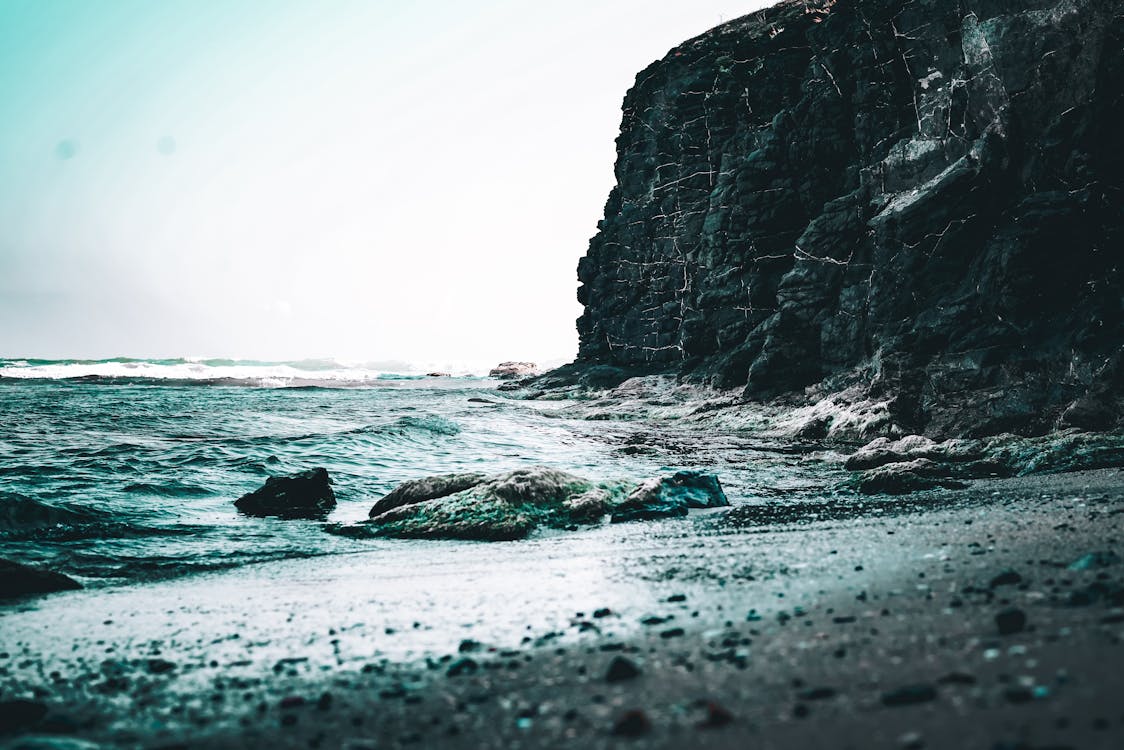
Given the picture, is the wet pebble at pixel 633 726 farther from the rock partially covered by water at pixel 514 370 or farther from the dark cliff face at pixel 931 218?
the rock partially covered by water at pixel 514 370

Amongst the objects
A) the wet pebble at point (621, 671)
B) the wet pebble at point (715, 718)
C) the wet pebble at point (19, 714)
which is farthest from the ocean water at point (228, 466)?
the wet pebble at point (715, 718)

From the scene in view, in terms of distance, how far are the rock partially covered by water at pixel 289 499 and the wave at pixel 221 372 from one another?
4935cm

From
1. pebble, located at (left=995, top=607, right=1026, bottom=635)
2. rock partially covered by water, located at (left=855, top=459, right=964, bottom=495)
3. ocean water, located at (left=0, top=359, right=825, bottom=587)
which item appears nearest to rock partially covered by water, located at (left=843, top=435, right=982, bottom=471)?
ocean water, located at (left=0, top=359, right=825, bottom=587)

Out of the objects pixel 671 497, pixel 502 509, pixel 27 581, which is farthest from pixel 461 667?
pixel 671 497

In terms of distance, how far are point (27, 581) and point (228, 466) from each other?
7086 millimetres

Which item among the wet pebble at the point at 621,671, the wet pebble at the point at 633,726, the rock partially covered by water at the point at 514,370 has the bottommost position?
the wet pebble at the point at 621,671

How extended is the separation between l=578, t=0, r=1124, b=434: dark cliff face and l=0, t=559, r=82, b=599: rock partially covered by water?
13.1 meters

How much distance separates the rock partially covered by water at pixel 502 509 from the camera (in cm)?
797

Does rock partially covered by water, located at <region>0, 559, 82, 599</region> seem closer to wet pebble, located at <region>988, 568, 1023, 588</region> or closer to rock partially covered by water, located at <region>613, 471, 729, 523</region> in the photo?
rock partially covered by water, located at <region>613, 471, 729, 523</region>

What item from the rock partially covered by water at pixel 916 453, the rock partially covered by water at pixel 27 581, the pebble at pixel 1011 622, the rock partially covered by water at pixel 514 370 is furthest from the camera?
the rock partially covered by water at pixel 514 370

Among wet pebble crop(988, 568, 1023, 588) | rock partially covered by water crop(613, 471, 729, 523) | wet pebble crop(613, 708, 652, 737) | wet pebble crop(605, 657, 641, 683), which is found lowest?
rock partially covered by water crop(613, 471, 729, 523)

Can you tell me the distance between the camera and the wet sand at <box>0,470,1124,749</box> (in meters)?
2.40

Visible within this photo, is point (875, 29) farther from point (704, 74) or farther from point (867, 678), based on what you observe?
point (867, 678)

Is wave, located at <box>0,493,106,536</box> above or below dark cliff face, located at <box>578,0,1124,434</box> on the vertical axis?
below
